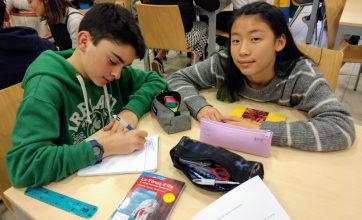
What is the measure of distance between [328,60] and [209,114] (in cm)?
65

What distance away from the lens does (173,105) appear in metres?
1.08

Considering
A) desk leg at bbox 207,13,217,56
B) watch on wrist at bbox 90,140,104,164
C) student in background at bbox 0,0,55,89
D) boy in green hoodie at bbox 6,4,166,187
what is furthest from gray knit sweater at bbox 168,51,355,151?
desk leg at bbox 207,13,217,56

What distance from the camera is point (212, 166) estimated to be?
0.77 metres

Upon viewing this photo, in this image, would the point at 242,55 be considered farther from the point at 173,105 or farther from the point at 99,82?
the point at 99,82

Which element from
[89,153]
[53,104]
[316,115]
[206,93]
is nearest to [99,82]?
[53,104]

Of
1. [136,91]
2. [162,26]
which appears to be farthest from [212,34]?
[136,91]

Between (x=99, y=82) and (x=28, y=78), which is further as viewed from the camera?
(x=99, y=82)

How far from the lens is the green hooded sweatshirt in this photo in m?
0.78

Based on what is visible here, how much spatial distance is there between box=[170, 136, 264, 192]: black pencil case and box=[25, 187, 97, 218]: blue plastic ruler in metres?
0.26

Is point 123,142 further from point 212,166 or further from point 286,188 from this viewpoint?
point 286,188

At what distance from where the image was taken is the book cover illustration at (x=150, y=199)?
678 millimetres

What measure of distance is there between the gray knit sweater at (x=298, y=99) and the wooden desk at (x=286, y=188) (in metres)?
0.04

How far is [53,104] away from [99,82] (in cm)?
22

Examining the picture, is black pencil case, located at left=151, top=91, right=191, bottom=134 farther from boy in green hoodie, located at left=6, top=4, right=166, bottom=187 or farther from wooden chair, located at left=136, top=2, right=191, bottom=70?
wooden chair, located at left=136, top=2, right=191, bottom=70
